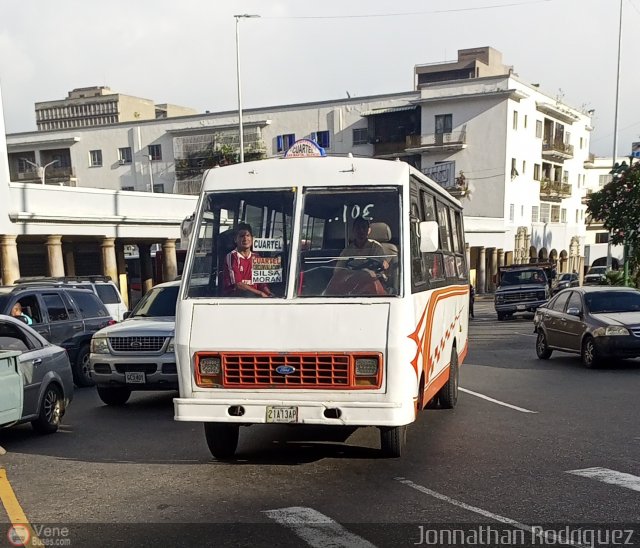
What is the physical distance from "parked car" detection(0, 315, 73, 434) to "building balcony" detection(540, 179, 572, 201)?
172ft

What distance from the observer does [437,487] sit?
586 centimetres

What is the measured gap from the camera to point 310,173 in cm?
683

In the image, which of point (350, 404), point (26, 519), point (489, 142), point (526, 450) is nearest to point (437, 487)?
point (350, 404)

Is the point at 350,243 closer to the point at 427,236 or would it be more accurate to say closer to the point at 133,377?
the point at 427,236

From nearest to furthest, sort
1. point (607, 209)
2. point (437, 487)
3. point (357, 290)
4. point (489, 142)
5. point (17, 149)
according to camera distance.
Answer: point (437, 487)
point (357, 290)
point (607, 209)
point (489, 142)
point (17, 149)

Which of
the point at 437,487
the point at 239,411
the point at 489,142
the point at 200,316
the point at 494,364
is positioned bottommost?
the point at 494,364

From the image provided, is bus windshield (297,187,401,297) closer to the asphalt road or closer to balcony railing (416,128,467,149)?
the asphalt road

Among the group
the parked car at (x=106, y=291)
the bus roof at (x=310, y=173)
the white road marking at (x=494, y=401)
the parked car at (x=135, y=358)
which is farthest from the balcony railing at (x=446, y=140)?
the bus roof at (x=310, y=173)

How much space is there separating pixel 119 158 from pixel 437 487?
57793 mm

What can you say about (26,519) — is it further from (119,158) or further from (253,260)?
(119,158)

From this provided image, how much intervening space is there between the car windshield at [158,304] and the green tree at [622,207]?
17562 millimetres

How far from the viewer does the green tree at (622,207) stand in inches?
914

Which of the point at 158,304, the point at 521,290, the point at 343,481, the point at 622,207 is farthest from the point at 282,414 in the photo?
the point at 521,290

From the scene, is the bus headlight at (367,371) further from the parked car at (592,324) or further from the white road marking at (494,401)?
the parked car at (592,324)
